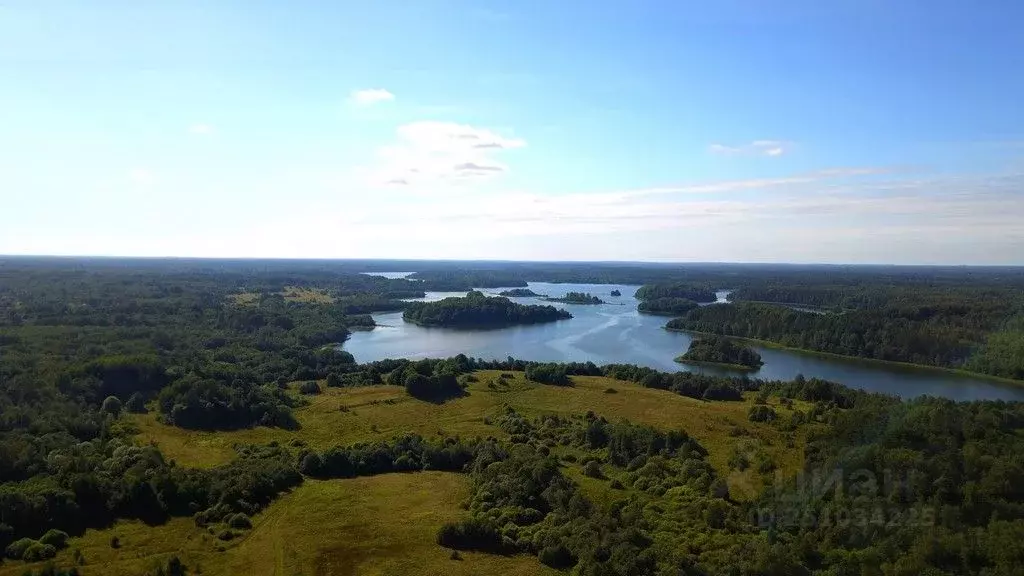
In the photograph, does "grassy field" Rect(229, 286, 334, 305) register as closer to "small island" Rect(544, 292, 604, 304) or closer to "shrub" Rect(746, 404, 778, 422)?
"small island" Rect(544, 292, 604, 304)

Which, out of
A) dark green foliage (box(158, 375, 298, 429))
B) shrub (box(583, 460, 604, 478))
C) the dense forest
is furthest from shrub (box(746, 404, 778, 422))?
dark green foliage (box(158, 375, 298, 429))

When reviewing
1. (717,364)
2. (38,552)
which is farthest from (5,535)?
(717,364)

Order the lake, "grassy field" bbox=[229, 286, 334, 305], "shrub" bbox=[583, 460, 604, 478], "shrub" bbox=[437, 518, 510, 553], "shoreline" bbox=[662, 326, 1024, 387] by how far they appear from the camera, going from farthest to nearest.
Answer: "grassy field" bbox=[229, 286, 334, 305], "shoreline" bbox=[662, 326, 1024, 387], the lake, "shrub" bbox=[583, 460, 604, 478], "shrub" bbox=[437, 518, 510, 553]

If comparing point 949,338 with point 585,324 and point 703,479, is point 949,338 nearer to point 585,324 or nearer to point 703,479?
point 585,324

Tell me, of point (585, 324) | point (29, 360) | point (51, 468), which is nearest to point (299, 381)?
point (29, 360)

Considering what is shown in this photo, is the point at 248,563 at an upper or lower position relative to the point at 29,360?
lower

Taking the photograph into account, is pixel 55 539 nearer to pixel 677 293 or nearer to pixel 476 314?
pixel 476 314
